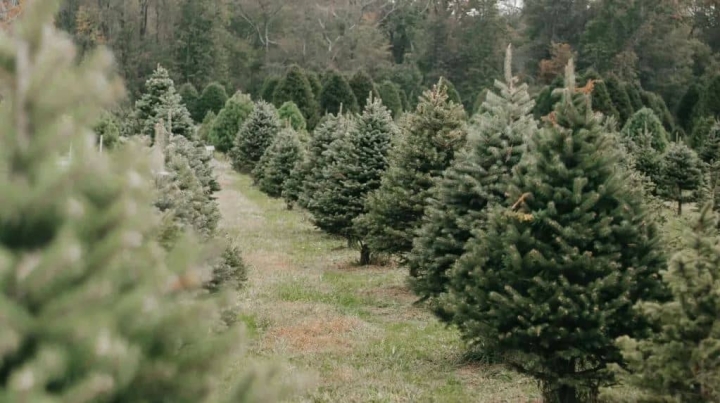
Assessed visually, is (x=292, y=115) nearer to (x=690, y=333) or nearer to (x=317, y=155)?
(x=317, y=155)

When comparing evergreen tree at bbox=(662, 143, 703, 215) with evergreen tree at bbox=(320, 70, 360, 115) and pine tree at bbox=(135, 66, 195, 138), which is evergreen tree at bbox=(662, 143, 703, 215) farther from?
evergreen tree at bbox=(320, 70, 360, 115)

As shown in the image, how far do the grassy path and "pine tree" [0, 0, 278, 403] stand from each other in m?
0.55

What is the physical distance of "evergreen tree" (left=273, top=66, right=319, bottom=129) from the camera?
43.4m

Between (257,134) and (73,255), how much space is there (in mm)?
32265

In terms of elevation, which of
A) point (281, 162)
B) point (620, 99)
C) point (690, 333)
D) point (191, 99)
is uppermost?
point (620, 99)

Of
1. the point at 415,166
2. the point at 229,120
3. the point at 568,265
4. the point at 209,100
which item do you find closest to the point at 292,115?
the point at 229,120

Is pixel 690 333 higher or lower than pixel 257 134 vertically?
higher

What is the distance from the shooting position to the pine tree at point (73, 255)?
6.98 ft

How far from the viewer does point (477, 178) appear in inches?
410

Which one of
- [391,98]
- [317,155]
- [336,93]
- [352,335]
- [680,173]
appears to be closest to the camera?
[352,335]

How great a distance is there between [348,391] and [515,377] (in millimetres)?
2068

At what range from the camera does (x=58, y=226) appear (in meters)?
2.24

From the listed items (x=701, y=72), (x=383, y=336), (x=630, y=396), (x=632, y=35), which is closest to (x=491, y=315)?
(x=630, y=396)

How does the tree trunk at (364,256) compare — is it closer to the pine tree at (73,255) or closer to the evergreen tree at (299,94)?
the pine tree at (73,255)
